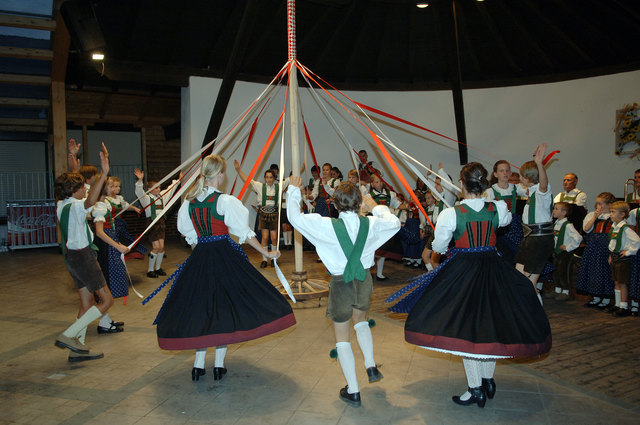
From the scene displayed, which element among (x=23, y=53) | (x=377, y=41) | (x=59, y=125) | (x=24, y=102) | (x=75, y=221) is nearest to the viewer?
(x=75, y=221)

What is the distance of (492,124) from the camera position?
438 inches

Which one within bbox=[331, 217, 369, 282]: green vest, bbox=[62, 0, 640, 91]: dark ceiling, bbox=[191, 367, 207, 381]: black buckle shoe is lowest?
bbox=[191, 367, 207, 381]: black buckle shoe

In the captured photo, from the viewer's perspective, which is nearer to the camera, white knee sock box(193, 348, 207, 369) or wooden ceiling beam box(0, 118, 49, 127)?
white knee sock box(193, 348, 207, 369)

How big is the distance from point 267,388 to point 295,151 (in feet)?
8.76

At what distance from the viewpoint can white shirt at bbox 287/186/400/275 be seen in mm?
3139

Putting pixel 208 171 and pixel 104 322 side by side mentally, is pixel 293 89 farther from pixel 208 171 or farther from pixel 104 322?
pixel 104 322

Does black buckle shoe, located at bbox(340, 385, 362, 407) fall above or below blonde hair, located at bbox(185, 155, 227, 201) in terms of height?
below

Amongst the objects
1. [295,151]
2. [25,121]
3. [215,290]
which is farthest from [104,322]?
[25,121]

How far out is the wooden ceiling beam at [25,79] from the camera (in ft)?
28.8

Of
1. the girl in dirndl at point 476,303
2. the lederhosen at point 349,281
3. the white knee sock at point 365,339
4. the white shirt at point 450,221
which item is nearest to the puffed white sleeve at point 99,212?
the lederhosen at point 349,281

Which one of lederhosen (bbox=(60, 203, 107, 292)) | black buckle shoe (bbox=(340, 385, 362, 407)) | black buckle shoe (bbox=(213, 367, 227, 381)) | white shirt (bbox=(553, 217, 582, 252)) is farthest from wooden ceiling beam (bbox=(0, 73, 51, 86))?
white shirt (bbox=(553, 217, 582, 252))

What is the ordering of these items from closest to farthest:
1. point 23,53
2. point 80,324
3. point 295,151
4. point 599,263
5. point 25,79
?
point 80,324
point 295,151
point 599,263
point 23,53
point 25,79

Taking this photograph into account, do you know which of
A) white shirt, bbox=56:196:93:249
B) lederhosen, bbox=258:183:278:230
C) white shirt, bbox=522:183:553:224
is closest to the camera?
white shirt, bbox=56:196:93:249

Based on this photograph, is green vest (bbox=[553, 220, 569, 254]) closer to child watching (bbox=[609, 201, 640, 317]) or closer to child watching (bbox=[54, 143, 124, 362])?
child watching (bbox=[609, 201, 640, 317])
